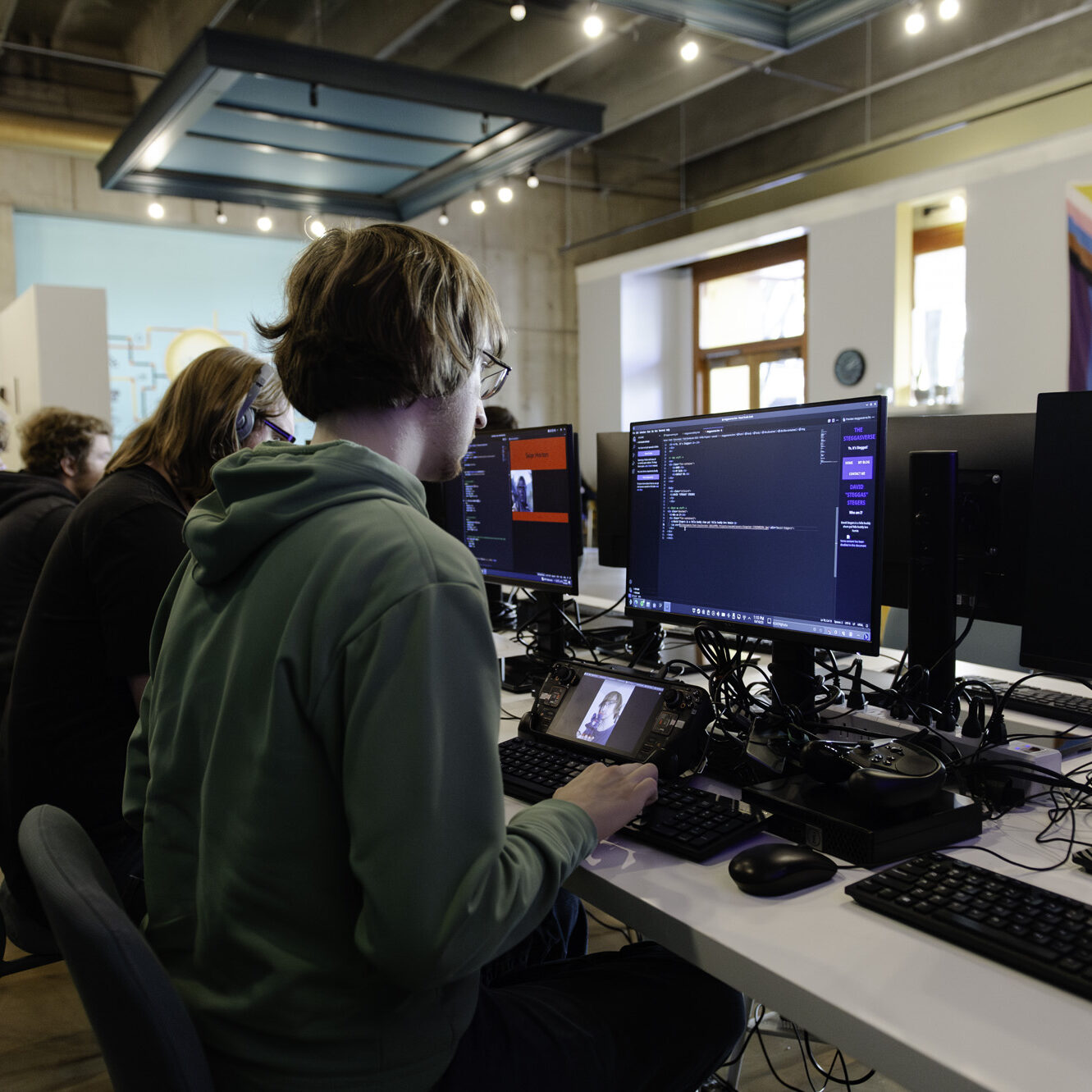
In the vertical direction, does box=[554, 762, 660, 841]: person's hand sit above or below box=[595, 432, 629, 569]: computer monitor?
below

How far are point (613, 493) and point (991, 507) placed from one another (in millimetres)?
1062

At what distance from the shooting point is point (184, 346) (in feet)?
25.7

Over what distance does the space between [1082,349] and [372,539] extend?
6.04 meters

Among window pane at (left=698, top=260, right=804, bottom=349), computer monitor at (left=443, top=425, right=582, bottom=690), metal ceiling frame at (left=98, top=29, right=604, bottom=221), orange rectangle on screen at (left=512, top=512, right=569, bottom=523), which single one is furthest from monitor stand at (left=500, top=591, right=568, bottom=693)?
window pane at (left=698, top=260, right=804, bottom=349)

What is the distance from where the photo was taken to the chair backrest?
A: 0.79m

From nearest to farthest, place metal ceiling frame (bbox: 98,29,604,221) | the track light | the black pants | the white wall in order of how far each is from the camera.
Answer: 1. the black pants
2. metal ceiling frame (bbox: 98,29,604,221)
3. the track light
4. the white wall

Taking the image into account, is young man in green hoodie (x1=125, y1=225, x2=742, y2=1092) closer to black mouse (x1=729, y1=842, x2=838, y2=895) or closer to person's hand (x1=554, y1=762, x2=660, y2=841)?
person's hand (x1=554, y1=762, x2=660, y2=841)

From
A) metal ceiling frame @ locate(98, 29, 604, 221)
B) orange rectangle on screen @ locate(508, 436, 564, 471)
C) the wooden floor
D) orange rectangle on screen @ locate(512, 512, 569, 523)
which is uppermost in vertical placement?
metal ceiling frame @ locate(98, 29, 604, 221)

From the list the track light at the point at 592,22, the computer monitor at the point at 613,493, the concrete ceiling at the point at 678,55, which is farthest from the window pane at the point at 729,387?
the computer monitor at the point at 613,493

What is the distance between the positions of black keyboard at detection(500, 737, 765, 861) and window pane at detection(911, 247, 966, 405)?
6.02 m

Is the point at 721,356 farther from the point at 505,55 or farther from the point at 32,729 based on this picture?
the point at 32,729

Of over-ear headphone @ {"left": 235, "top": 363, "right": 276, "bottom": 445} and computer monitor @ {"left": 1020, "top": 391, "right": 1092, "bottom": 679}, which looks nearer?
computer monitor @ {"left": 1020, "top": 391, "right": 1092, "bottom": 679}

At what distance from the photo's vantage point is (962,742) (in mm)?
1397

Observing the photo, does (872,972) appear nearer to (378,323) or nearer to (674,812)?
(674,812)
